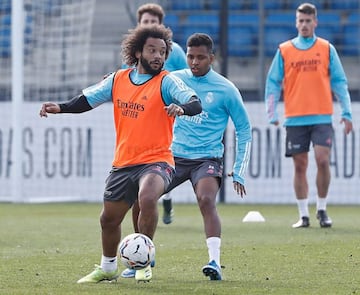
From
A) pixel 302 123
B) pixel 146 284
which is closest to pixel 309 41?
pixel 302 123

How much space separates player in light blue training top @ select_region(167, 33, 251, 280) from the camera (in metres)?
7.96

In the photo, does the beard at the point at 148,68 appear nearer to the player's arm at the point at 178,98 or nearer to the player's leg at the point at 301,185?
the player's arm at the point at 178,98

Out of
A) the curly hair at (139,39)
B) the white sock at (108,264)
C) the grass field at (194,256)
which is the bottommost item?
the grass field at (194,256)

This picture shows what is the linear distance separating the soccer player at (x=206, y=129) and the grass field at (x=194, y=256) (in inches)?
27.7

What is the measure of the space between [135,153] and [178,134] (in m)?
1.06

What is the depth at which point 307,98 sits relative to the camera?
12180 mm

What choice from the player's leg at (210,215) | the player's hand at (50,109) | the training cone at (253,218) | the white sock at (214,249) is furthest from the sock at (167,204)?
the player's hand at (50,109)

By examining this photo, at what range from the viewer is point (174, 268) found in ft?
26.6

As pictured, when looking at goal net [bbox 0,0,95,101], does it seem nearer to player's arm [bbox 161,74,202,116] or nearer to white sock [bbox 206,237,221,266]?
white sock [bbox 206,237,221,266]

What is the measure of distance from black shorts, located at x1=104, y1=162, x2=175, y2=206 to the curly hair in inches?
32.3

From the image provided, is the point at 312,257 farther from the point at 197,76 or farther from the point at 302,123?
the point at 302,123

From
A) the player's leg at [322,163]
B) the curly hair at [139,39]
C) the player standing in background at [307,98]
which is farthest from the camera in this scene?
the player standing in background at [307,98]

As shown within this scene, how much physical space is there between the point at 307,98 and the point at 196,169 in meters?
4.35

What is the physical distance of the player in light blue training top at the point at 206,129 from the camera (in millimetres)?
7961
